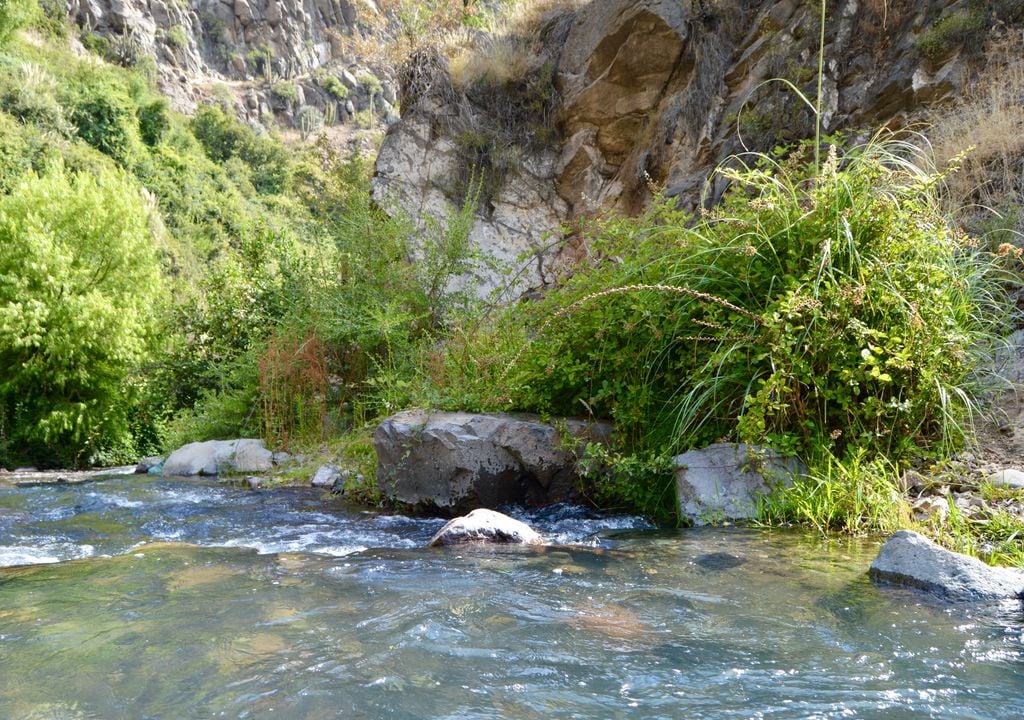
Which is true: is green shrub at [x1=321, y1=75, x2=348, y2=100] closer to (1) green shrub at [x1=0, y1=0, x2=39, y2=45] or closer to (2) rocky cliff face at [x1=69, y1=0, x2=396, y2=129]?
(2) rocky cliff face at [x1=69, y1=0, x2=396, y2=129]

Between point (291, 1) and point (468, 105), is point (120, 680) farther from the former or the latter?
point (291, 1)

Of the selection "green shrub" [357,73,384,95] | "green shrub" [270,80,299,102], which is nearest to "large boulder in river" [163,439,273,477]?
"green shrub" [270,80,299,102]

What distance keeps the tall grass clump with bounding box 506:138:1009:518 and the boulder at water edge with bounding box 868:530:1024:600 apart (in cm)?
107

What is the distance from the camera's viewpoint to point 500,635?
2.68 m

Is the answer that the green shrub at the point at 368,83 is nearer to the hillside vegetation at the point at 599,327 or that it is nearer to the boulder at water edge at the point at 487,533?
the hillside vegetation at the point at 599,327

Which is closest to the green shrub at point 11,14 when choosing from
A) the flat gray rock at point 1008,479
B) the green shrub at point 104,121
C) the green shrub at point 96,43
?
the green shrub at point 104,121

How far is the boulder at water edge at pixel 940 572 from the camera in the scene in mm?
2930

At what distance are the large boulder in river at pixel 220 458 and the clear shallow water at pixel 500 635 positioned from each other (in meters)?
4.42

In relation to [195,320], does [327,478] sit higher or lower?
lower

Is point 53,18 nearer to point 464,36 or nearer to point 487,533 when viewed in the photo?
point 464,36

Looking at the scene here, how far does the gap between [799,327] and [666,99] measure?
31.7ft

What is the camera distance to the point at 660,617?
9.36ft

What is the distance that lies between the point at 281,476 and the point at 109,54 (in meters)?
48.8

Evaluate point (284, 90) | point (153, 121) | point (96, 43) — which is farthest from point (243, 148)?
point (284, 90)
